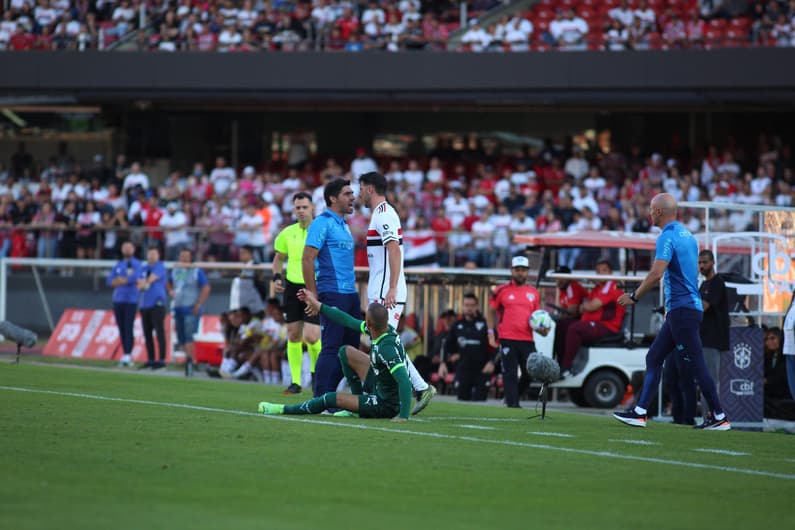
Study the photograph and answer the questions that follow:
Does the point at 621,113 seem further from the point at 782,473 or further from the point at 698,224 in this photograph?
the point at 782,473

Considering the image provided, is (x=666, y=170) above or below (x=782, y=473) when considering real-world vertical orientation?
above

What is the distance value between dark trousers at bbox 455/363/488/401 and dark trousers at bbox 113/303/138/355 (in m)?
6.45

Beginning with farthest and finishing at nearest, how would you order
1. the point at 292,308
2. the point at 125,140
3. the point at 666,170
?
the point at 125,140
the point at 666,170
the point at 292,308

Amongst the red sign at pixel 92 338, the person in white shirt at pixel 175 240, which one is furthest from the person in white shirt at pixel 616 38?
the red sign at pixel 92 338

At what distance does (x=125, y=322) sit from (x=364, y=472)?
1538 cm

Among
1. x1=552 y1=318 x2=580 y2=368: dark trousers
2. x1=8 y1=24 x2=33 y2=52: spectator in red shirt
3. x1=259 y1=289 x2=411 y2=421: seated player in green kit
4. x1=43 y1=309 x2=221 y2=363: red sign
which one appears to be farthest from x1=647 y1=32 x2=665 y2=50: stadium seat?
x1=259 y1=289 x2=411 y2=421: seated player in green kit

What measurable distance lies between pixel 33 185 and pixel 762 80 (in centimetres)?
1714

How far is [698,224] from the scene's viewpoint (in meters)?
26.8

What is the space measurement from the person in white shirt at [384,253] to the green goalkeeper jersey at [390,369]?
58cm

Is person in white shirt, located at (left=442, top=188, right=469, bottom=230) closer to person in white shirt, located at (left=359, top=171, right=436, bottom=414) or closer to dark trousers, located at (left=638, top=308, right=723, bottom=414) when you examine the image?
dark trousers, located at (left=638, top=308, right=723, bottom=414)

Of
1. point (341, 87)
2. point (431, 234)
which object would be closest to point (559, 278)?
point (431, 234)

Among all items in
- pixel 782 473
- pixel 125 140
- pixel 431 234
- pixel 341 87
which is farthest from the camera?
pixel 125 140

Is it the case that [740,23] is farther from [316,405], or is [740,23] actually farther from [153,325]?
[316,405]

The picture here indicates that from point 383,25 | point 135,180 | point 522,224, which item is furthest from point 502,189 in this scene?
point 135,180
